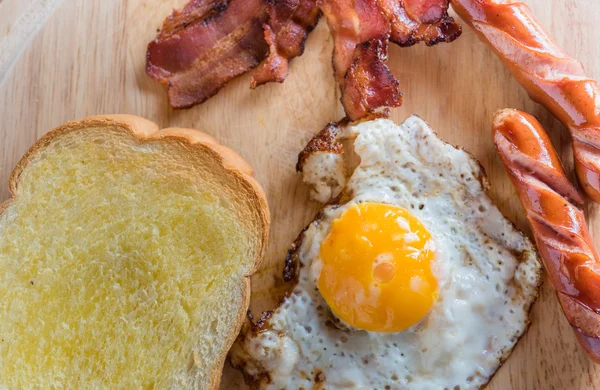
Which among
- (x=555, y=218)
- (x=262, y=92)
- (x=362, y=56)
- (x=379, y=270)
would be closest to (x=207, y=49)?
(x=262, y=92)

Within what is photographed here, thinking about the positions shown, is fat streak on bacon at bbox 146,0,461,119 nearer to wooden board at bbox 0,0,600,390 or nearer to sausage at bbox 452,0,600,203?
wooden board at bbox 0,0,600,390

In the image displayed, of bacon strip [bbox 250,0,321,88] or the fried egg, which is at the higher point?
bacon strip [bbox 250,0,321,88]

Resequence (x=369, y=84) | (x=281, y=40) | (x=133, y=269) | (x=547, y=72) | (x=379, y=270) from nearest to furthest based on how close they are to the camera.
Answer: (x=379, y=270) → (x=133, y=269) → (x=547, y=72) → (x=369, y=84) → (x=281, y=40)

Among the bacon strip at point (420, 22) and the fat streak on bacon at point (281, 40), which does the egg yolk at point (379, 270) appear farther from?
the bacon strip at point (420, 22)

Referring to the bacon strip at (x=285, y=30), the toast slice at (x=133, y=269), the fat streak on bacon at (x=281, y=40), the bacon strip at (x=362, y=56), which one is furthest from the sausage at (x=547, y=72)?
the toast slice at (x=133, y=269)

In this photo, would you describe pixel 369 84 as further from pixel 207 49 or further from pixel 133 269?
pixel 133 269

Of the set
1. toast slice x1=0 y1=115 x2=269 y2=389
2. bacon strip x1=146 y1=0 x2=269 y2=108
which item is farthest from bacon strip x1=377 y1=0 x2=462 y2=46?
toast slice x1=0 y1=115 x2=269 y2=389
